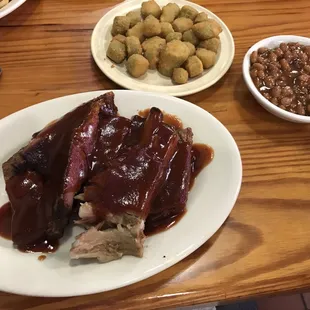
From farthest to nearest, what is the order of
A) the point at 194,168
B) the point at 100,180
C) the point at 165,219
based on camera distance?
1. the point at 194,168
2. the point at 165,219
3. the point at 100,180

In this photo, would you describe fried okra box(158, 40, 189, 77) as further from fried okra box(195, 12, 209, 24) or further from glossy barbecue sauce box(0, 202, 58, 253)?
glossy barbecue sauce box(0, 202, 58, 253)

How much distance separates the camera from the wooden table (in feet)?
4.27

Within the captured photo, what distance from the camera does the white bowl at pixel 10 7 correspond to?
75.0 inches

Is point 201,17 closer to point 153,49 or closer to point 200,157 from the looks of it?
point 153,49

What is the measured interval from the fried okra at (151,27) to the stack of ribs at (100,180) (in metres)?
0.58

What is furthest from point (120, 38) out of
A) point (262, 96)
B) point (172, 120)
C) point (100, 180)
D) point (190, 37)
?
point (100, 180)

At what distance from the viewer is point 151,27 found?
6.10ft

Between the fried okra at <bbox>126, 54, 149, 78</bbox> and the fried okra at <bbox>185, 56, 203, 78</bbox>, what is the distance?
17 cm

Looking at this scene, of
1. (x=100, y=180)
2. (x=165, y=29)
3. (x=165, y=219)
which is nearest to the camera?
(x=100, y=180)

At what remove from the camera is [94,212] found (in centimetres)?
122

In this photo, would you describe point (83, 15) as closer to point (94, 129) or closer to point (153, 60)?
point (153, 60)

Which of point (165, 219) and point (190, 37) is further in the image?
point (190, 37)

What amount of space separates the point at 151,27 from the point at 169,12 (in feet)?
0.51

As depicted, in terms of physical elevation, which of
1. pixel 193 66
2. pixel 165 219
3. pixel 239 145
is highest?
pixel 193 66
